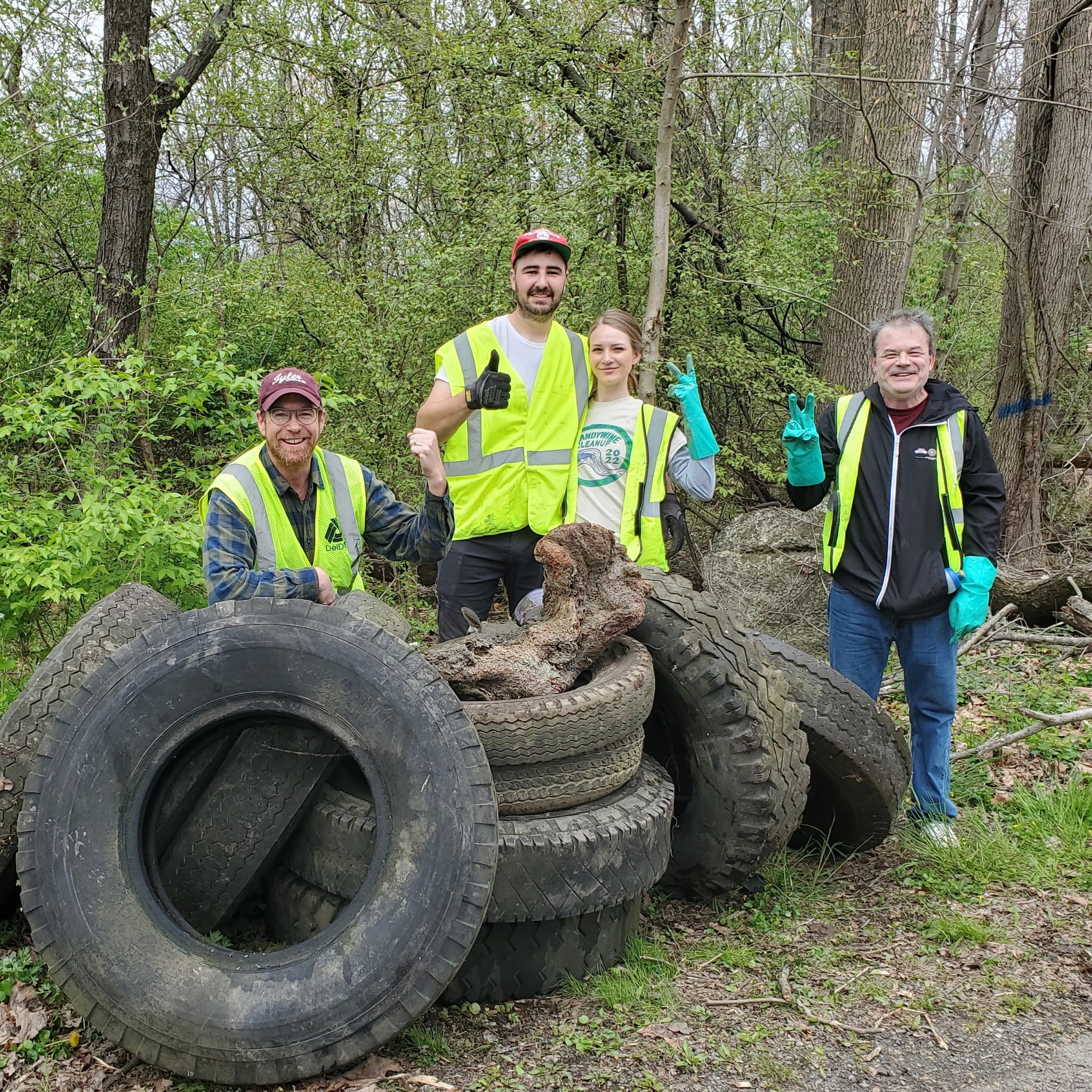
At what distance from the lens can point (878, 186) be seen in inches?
317

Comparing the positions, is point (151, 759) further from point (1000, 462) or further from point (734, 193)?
point (1000, 462)

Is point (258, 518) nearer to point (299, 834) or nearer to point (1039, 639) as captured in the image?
point (299, 834)

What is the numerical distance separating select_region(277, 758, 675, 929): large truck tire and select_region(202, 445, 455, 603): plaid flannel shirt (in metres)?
0.74

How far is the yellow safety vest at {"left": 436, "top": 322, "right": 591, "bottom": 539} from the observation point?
4398mm

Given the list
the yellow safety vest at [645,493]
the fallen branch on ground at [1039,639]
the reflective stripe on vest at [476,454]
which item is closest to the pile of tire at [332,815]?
the yellow safety vest at [645,493]

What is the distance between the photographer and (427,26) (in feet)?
27.5

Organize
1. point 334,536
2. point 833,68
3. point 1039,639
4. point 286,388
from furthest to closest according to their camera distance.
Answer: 1. point 833,68
2. point 1039,639
3. point 334,536
4. point 286,388

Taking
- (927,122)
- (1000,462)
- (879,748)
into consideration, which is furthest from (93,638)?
(927,122)

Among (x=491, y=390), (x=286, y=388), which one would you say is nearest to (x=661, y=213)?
(x=491, y=390)

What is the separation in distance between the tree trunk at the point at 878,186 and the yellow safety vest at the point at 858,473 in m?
3.83

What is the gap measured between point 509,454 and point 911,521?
5.93 ft

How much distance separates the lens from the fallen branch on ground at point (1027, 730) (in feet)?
16.0

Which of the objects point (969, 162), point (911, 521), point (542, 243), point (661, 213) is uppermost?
point (969, 162)

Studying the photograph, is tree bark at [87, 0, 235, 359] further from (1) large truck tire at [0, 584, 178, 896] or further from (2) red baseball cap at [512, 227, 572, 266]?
(1) large truck tire at [0, 584, 178, 896]
